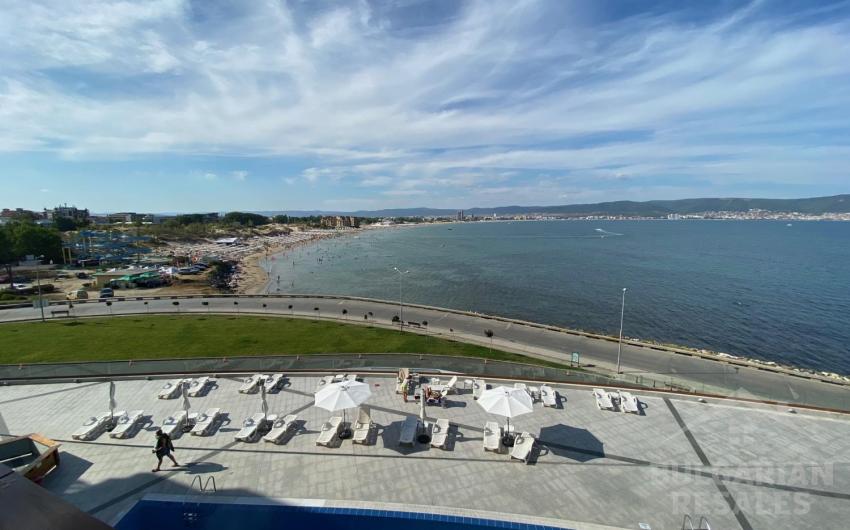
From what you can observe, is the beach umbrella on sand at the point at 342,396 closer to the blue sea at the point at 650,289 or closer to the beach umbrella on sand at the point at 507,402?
the beach umbrella on sand at the point at 507,402

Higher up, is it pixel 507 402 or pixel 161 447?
pixel 507 402

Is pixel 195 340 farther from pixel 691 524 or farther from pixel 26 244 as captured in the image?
pixel 26 244

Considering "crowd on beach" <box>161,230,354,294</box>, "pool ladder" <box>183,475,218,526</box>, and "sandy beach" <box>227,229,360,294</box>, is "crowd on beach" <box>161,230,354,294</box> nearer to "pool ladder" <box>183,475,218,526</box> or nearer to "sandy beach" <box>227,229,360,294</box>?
"sandy beach" <box>227,229,360,294</box>

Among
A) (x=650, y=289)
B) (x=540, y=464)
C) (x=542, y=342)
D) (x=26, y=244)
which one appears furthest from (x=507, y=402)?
(x=26, y=244)

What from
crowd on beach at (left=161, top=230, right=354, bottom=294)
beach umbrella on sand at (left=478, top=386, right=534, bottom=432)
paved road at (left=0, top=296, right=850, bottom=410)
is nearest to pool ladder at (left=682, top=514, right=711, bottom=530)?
beach umbrella on sand at (left=478, top=386, right=534, bottom=432)

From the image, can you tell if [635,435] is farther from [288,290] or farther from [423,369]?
[288,290]

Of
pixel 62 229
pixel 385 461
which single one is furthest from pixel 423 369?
pixel 62 229

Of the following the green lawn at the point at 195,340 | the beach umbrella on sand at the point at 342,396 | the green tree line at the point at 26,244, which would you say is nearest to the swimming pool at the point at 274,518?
the beach umbrella on sand at the point at 342,396
